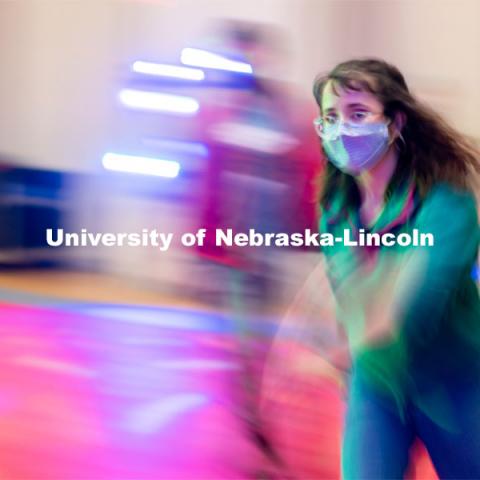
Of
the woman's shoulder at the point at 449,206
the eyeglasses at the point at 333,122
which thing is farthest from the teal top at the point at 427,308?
the eyeglasses at the point at 333,122

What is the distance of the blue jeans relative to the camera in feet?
3.70

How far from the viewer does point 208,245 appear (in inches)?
47.9

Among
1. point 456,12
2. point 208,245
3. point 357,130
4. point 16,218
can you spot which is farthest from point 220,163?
point 456,12

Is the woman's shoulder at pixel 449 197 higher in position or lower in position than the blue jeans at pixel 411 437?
higher

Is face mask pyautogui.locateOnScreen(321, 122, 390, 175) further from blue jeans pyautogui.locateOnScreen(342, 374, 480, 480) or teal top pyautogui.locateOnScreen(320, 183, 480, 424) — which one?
blue jeans pyautogui.locateOnScreen(342, 374, 480, 480)

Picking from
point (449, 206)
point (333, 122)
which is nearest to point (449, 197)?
point (449, 206)

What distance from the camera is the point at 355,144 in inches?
47.0

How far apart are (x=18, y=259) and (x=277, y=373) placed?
0.52m

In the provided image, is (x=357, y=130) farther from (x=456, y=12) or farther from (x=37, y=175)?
(x=37, y=175)

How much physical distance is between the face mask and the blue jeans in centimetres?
41

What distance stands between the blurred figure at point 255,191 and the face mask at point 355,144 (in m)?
0.03

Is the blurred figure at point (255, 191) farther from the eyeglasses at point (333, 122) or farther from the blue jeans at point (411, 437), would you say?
the blue jeans at point (411, 437)

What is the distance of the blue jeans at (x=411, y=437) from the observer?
44.4 inches

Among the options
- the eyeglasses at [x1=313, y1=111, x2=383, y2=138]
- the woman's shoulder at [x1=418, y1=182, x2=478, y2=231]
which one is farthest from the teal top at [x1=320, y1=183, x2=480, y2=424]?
the eyeglasses at [x1=313, y1=111, x2=383, y2=138]
